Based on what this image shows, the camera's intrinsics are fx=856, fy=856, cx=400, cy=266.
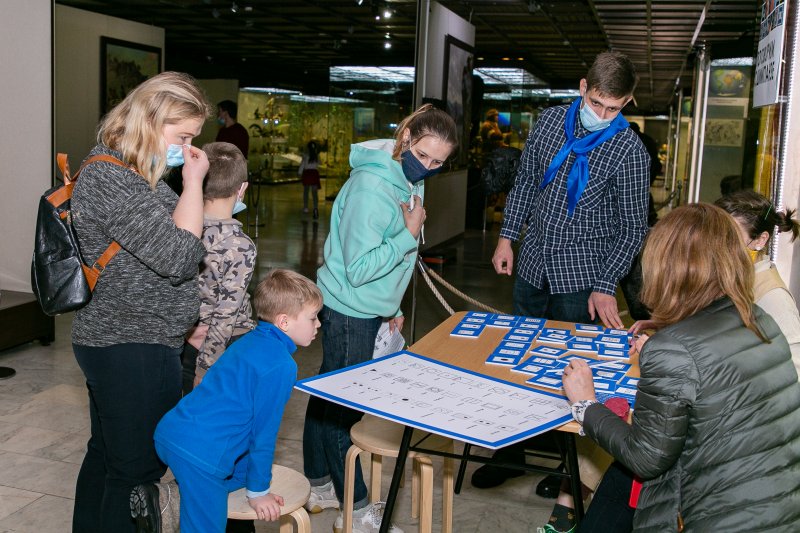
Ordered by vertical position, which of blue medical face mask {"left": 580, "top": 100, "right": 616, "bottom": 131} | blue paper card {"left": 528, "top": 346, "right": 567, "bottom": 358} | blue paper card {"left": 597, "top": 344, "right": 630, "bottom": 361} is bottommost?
blue paper card {"left": 528, "top": 346, "right": 567, "bottom": 358}

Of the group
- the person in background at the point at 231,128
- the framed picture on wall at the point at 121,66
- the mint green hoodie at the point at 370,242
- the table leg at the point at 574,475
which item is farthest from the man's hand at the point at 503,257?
the framed picture on wall at the point at 121,66

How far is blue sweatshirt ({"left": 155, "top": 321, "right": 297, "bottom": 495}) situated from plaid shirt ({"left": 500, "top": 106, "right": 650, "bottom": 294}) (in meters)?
1.49

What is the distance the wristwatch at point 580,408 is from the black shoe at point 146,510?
3.75ft

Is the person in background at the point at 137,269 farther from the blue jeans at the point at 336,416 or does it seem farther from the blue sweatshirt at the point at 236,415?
the blue jeans at the point at 336,416

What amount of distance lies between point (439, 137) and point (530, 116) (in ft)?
44.5

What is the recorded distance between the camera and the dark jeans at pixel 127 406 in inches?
91.7

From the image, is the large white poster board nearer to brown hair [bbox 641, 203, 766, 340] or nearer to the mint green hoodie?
the mint green hoodie

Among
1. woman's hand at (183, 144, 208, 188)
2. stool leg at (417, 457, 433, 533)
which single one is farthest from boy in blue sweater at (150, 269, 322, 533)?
stool leg at (417, 457, 433, 533)

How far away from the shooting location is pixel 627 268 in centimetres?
341

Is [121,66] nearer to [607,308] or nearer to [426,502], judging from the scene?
[607,308]

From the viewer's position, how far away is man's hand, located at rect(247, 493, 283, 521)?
90.7 inches

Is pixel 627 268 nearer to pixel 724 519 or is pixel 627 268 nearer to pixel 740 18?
pixel 724 519

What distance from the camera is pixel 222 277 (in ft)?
10.1

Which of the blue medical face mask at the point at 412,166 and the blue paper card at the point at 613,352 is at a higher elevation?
the blue medical face mask at the point at 412,166
